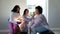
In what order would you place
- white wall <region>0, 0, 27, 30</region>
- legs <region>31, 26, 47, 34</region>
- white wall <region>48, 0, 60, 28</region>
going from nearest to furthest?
legs <region>31, 26, 47, 34</region> < white wall <region>0, 0, 27, 30</region> < white wall <region>48, 0, 60, 28</region>

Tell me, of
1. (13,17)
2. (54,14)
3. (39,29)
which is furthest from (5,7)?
(39,29)

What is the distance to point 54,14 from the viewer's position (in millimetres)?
6039

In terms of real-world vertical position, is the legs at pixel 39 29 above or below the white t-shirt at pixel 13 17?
below

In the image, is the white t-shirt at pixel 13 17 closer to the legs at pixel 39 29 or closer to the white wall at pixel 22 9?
the legs at pixel 39 29

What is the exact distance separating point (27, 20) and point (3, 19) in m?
1.51

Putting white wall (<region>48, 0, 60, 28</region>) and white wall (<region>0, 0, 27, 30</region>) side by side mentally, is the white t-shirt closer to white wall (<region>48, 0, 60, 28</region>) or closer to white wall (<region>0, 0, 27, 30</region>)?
white wall (<region>0, 0, 27, 30</region>)

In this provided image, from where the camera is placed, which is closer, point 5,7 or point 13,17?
point 13,17

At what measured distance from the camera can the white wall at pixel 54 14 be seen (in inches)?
236

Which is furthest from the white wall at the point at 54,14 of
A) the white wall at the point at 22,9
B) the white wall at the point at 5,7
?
the white wall at the point at 5,7

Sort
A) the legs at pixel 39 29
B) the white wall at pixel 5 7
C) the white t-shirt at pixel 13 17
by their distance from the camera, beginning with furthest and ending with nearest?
the white wall at pixel 5 7 < the white t-shirt at pixel 13 17 < the legs at pixel 39 29

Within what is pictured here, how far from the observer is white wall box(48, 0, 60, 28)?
6000 millimetres

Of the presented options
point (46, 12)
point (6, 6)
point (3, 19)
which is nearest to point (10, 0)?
point (6, 6)

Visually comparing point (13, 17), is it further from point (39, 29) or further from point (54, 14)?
point (54, 14)

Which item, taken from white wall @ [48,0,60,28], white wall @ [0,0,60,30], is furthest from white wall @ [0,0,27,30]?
white wall @ [48,0,60,28]
